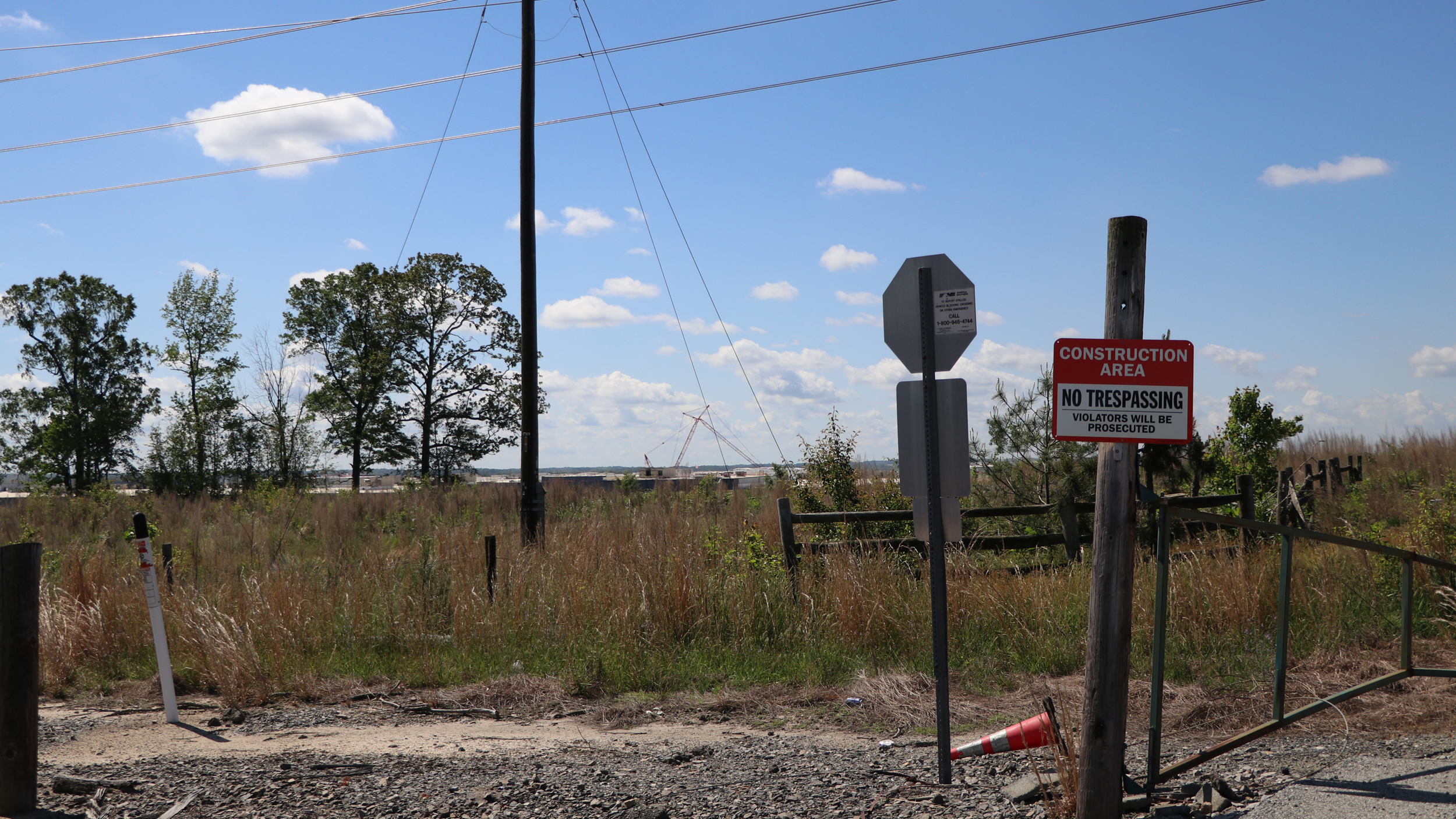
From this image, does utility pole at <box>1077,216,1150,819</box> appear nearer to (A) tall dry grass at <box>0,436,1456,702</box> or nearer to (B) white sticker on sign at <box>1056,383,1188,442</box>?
(B) white sticker on sign at <box>1056,383,1188,442</box>

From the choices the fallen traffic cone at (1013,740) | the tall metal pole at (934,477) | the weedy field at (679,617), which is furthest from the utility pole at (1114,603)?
the weedy field at (679,617)

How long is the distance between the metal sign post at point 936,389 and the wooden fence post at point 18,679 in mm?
4679

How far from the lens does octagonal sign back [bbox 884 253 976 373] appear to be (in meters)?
4.84

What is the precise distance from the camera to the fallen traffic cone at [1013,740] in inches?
186

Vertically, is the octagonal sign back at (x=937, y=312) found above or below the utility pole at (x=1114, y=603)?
above

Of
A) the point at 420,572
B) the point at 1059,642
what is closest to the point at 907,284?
the point at 1059,642

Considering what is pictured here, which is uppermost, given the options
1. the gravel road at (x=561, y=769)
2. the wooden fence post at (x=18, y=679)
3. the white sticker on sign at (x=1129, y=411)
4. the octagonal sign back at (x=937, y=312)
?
the octagonal sign back at (x=937, y=312)

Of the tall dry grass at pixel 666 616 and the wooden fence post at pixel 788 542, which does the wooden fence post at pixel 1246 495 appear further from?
the wooden fence post at pixel 788 542

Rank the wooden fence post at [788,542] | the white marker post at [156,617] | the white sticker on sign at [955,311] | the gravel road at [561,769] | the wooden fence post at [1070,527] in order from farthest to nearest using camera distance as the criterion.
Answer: the wooden fence post at [1070,527] → the wooden fence post at [788,542] → the white marker post at [156,617] → the white sticker on sign at [955,311] → the gravel road at [561,769]

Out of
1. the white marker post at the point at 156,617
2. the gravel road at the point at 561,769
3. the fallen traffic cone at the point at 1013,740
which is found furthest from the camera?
the white marker post at the point at 156,617

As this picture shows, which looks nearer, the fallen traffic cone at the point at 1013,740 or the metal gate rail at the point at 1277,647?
the metal gate rail at the point at 1277,647

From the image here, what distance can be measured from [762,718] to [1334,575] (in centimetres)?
633

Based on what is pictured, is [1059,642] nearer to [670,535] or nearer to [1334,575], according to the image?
[1334,575]

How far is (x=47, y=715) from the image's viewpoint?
696cm
